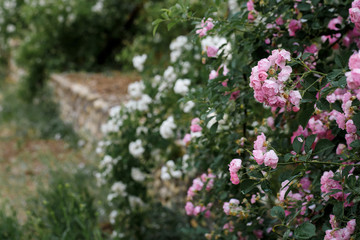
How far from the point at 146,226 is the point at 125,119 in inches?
25.8

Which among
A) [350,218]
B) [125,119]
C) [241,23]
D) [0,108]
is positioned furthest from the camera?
[0,108]

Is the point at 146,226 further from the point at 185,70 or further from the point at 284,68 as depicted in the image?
the point at 284,68

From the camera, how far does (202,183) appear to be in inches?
63.6

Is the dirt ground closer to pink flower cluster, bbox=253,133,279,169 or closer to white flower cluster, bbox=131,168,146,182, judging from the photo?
white flower cluster, bbox=131,168,146,182

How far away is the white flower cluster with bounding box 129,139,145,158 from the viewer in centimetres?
215

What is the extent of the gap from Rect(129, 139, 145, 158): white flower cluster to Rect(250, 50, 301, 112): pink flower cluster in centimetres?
132

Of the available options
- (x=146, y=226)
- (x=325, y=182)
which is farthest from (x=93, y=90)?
(x=325, y=182)

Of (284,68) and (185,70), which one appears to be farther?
(185,70)

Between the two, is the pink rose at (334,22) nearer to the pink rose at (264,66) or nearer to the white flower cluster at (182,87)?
the pink rose at (264,66)

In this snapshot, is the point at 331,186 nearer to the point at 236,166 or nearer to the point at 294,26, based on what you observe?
the point at 236,166

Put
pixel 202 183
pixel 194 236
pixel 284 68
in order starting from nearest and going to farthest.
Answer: pixel 284 68, pixel 202 183, pixel 194 236

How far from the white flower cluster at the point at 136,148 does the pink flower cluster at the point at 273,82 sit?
1317 mm

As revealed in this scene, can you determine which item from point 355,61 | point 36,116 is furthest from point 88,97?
point 355,61

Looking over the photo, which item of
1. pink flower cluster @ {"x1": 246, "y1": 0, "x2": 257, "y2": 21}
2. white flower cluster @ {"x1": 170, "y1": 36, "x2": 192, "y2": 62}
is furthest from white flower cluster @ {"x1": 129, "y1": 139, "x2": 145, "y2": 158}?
pink flower cluster @ {"x1": 246, "y1": 0, "x2": 257, "y2": 21}
